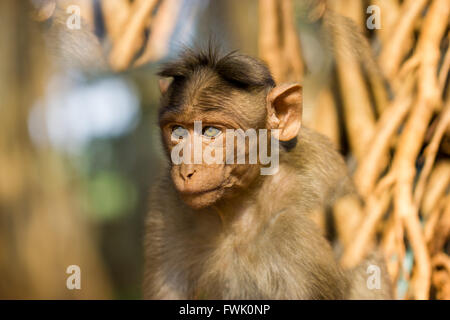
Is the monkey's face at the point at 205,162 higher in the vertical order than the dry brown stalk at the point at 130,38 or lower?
lower

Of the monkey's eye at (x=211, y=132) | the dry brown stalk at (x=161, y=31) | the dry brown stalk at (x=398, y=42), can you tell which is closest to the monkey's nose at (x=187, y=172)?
the monkey's eye at (x=211, y=132)

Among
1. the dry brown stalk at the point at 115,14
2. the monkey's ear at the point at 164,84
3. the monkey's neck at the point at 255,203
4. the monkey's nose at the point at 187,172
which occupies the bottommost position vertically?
the monkey's neck at the point at 255,203

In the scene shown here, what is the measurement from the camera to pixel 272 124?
1546mm

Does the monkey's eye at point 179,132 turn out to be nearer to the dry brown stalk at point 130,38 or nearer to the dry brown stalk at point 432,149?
the dry brown stalk at point 130,38

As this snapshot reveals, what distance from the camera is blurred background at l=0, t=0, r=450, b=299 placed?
73.8 inches

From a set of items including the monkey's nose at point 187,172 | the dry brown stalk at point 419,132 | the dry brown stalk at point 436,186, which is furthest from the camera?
the dry brown stalk at point 436,186

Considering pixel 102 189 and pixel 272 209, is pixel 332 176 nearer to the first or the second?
pixel 272 209

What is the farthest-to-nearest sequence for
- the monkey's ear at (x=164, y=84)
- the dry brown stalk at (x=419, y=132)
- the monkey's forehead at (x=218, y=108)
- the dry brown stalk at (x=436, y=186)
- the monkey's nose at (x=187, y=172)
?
1. the dry brown stalk at (x=436, y=186)
2. the dry brown stalk at (x=419, y=132)
3. the monkey's ear at (x=164, y=84)
4. the monkey's forehead at (x=218, y=108)
5. the monkey's nose at (x=187, y=172)

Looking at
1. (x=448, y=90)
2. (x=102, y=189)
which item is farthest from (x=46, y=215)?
(x=448, y=90)

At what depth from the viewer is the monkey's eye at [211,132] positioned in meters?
1.47

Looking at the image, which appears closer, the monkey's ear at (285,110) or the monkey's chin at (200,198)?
the monkey's chin at (200,198)

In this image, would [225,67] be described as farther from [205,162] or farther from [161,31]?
[161,31]

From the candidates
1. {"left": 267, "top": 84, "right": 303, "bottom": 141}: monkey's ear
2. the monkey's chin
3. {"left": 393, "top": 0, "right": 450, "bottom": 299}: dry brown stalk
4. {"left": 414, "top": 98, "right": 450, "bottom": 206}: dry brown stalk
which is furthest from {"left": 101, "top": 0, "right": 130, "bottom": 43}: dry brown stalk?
{"left": 414, "top": 98, "right": 450, "bottom": 206}: dry brown stalk

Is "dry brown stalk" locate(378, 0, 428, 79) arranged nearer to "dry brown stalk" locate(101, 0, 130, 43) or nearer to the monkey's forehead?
the monkey's forehead
